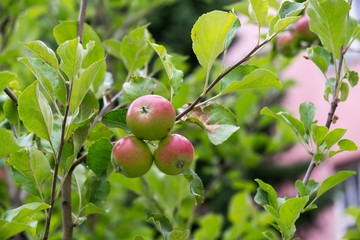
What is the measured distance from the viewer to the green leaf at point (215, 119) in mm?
817

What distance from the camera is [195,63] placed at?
7.55 metres

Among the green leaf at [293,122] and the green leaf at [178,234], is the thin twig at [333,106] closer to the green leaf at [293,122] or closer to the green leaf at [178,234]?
the green leaf at [293,122]

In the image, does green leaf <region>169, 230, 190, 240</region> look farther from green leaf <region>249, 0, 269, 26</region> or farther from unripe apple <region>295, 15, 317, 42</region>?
unripe apple <region>295, 15, 317, 42</region>

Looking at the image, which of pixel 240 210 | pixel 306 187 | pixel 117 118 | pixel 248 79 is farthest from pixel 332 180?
pixel 240 210

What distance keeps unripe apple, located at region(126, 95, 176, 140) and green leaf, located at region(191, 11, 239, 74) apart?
0.10 meters

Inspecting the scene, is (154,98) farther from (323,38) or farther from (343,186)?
(343,186)

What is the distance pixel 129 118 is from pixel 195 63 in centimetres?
683

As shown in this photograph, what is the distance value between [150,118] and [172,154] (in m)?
0.06

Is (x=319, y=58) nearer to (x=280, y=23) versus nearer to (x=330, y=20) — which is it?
(x=330, y=20)

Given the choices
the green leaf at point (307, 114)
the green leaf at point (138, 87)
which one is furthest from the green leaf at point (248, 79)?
the green leaf at point (307, 114)

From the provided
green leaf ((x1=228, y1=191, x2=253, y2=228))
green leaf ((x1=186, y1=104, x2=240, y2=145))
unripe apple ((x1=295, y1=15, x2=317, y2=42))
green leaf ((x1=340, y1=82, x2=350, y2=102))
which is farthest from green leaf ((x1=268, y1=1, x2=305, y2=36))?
green leaf ((x1=228, y1=191, x2=253, y2=228))

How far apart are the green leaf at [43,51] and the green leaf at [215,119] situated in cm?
20

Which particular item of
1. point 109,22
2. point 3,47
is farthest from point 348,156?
point 3,47

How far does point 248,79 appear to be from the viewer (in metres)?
0.80
